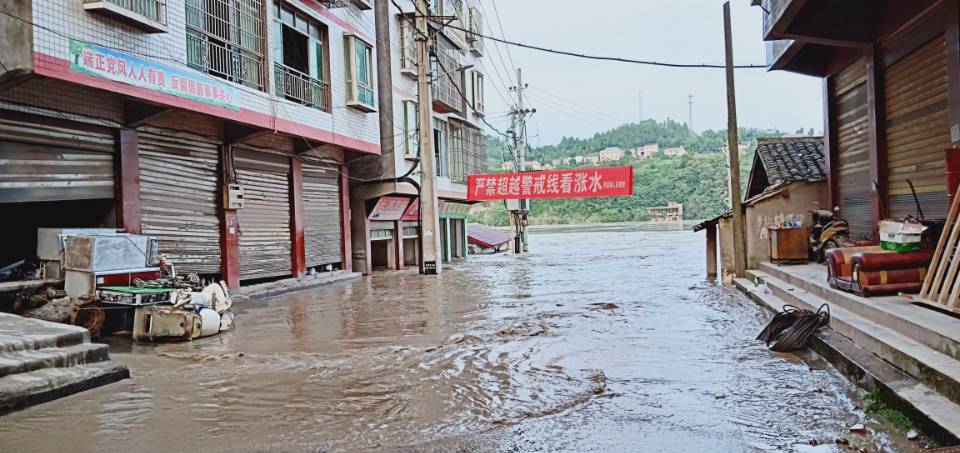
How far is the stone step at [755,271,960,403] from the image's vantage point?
4977 millimetres

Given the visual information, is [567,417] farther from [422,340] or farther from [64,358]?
[64,358]

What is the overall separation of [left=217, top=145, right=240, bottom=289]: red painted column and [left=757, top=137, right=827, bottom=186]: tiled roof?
12601 mm

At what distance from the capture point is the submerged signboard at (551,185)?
28.1 m

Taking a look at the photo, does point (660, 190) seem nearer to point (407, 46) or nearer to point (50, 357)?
point (407, 46)

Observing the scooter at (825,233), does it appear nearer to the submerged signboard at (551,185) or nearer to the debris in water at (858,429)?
the debris in water at (858,429)

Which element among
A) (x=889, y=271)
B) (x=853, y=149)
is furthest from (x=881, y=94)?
(x=889, y=271)

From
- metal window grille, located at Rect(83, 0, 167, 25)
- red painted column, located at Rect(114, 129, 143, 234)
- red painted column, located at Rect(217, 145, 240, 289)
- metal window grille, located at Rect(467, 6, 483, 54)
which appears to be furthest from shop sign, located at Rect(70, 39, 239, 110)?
metal window grille, located at Rect(467, 6, 483, 54)

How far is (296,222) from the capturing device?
1802 cm

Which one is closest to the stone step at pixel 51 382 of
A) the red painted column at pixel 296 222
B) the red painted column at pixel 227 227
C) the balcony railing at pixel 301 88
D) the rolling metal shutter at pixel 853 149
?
the red painted column at pixel 227 227

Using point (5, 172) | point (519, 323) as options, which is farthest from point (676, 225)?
point (5, 172)

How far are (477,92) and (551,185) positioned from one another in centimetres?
679

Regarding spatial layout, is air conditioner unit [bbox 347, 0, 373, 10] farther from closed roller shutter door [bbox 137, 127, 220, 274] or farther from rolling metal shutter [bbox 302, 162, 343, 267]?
closed roller shutter door [bbox 137, 127, 220, 274]

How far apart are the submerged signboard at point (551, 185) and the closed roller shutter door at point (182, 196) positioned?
50.0 ft

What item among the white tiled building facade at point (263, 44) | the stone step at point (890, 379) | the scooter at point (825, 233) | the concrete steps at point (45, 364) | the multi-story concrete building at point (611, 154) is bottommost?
the stone step at point (890, 379)
